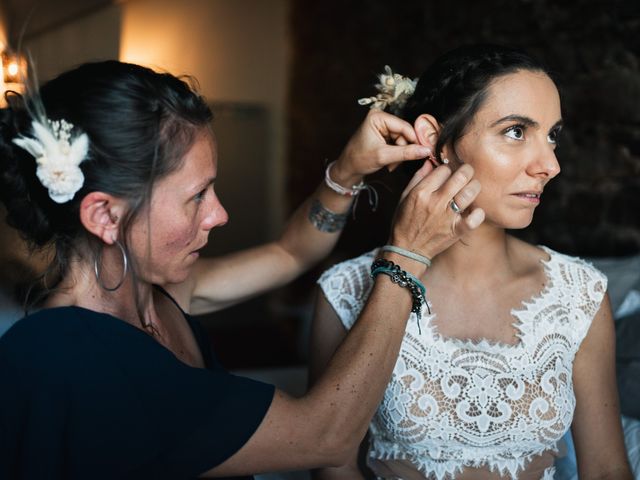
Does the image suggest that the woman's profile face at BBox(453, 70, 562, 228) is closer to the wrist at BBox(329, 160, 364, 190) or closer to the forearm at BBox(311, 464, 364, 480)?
the wrist at BBox(329, 160, 364, 190)

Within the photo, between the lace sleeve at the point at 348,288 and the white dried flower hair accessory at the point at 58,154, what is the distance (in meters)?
0.80

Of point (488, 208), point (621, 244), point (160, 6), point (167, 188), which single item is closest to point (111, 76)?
point (167, 188)

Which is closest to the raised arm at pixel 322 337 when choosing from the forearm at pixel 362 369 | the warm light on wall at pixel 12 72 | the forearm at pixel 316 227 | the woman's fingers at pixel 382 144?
the forearm at pixel 316 227

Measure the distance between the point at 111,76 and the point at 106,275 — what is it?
0.37 m

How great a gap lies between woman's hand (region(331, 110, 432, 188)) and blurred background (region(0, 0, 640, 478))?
0.44 metres

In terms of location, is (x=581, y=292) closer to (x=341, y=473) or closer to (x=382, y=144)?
(x=382, y=144)

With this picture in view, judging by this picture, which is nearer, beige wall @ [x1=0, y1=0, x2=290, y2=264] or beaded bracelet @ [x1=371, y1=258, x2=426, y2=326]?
beaded bracelet @ [x1=371, y1=258, x2=426, y2=326]

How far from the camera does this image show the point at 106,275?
4.52 feet

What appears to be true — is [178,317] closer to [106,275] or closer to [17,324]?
[106,275]

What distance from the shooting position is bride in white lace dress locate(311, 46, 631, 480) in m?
1.65

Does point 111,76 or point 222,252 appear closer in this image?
point 111,76

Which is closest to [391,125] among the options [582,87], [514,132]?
[514,132]

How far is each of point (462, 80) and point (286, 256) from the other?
25.9 inches

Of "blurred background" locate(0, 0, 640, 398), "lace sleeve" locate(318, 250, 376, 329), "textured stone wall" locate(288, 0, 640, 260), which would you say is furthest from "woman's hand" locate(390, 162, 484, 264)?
"textured stone wall" locate(288, 0, 640, 260)
